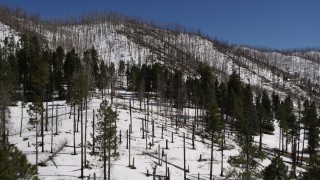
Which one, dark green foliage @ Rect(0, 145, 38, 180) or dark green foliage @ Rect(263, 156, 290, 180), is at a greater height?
dark green foliage @ Rect(0, 145, 38, 180)

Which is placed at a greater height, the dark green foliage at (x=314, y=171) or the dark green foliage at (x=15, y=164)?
the dark green foliage at (x=15, y=164)

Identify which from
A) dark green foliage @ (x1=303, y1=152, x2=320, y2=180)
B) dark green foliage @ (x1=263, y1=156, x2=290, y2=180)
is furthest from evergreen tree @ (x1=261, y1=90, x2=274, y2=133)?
dark green foliage @ (x1=263, y1=156, x2=290, y2=180)

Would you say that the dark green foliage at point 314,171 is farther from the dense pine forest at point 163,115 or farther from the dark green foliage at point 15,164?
the dark green foliage at point 15,164

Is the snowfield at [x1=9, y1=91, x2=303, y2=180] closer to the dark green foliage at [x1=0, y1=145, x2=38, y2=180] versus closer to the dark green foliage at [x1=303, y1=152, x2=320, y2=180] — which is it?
the dark green foliage at [x1=303, y1=152, x2=320, y2=180]

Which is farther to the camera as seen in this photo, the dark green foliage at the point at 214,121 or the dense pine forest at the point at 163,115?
the dark green foliage at the point at 214,121

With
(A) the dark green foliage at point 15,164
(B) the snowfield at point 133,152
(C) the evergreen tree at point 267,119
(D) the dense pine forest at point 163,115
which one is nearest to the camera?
(A) the dark green foliage at point 15,164

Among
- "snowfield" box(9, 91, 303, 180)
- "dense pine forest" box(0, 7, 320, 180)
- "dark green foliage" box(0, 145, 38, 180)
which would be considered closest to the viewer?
"dark green foliage" box(0, 145, 38, 180)

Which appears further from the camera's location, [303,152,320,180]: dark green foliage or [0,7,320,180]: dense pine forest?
[0,7,320,180]: dense pine forest

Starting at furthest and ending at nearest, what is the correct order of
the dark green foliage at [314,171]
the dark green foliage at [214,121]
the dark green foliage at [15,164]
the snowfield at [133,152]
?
the dark green foliage at [214,121] → the snowfield at [133,152] → the dark green foliage at [314,171] → the dark green foliage at [15,164]

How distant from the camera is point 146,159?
5678cm

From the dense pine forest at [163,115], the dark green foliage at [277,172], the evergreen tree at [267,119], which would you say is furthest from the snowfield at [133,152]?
the dark green foliage at [277,172]

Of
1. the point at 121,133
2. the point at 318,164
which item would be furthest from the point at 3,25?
the point at 318,164

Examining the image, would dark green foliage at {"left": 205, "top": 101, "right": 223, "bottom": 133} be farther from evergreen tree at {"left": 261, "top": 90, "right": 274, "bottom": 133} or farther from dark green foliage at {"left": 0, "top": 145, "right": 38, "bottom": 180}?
evergreen tree at {"left": 261, "top": 90, "right": 274, "bottom": 133}

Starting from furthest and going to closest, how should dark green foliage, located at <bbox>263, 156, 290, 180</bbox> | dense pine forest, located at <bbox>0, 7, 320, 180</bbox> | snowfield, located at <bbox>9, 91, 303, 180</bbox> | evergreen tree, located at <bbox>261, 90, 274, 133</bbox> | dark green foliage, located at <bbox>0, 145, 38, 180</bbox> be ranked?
evergreen tree, located at <bbox>261, 90, 274, 133</bbox> < snowfield, located at <bbox>9, 91, 303, 180</bbox> < dense pine forest, located at <bbox>0, 7, 320, 180</bbox> < dark green foliage, located at <bbox>263, 156, 290, 180</bbox> < dark green foliage, located at <bbox>0, 145, 38, 180</bbox>
